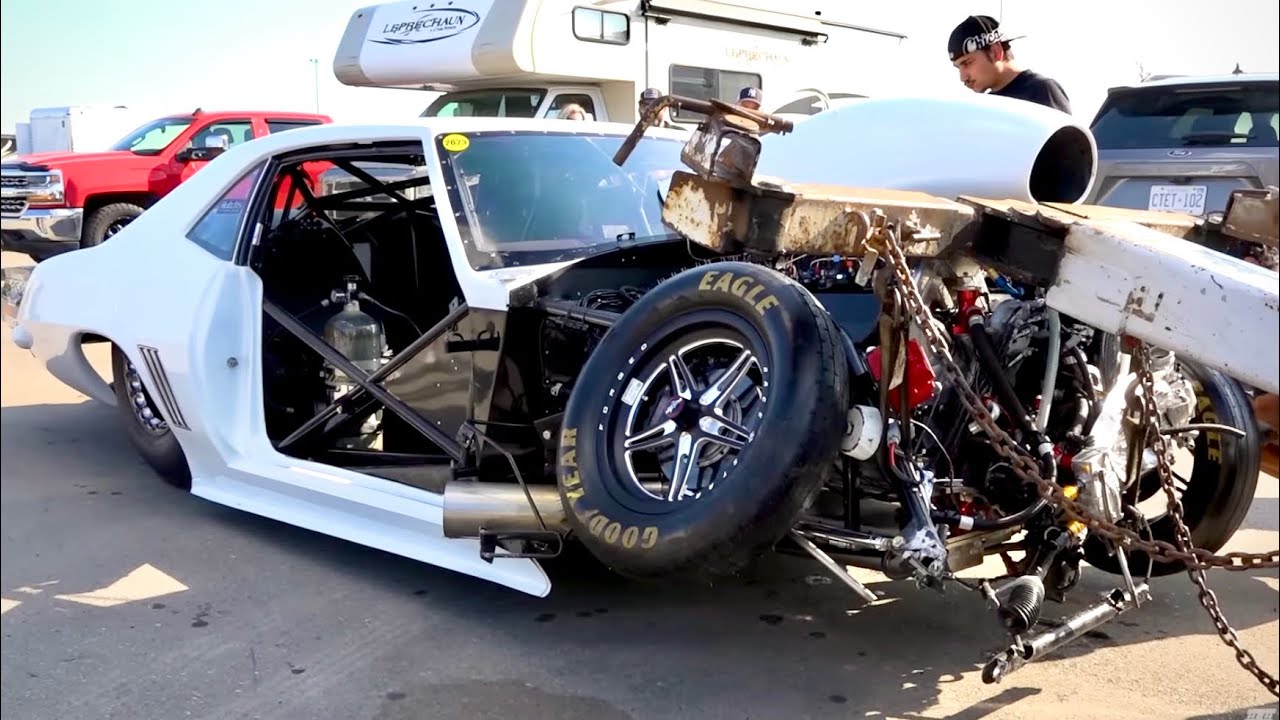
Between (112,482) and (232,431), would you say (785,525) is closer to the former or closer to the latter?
(232,431)

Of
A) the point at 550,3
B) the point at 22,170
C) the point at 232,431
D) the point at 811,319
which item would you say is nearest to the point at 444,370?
the point at 232,431

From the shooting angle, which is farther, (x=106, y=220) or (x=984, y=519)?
(x=106, y=220)

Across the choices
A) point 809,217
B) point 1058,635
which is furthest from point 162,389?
point 1058,635

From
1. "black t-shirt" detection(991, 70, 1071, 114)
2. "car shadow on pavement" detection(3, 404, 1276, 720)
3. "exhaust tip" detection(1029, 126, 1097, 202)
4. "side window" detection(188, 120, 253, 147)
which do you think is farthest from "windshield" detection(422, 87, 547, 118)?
"exhaust tip" detection(1029, 126, 1097, 202)

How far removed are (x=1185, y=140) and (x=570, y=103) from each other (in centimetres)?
479

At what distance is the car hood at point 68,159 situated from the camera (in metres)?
11.7

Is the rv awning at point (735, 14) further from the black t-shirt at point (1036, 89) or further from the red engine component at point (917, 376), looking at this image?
the red engine component at point (917, 376)

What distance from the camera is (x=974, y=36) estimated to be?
3.87 metres

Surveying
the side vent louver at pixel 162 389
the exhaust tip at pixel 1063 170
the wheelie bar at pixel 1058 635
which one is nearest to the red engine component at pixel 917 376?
the wheelie bar at pixel 1058 635

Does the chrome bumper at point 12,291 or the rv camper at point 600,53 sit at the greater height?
the rv camper at point 600,53

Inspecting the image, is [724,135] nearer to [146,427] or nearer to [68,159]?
[146,427]

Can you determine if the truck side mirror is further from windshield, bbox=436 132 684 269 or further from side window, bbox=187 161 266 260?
windshield, bbox=436 132 684 269

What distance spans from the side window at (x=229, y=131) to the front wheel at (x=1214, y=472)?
35.4 feet

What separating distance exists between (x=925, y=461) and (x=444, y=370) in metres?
1.70
